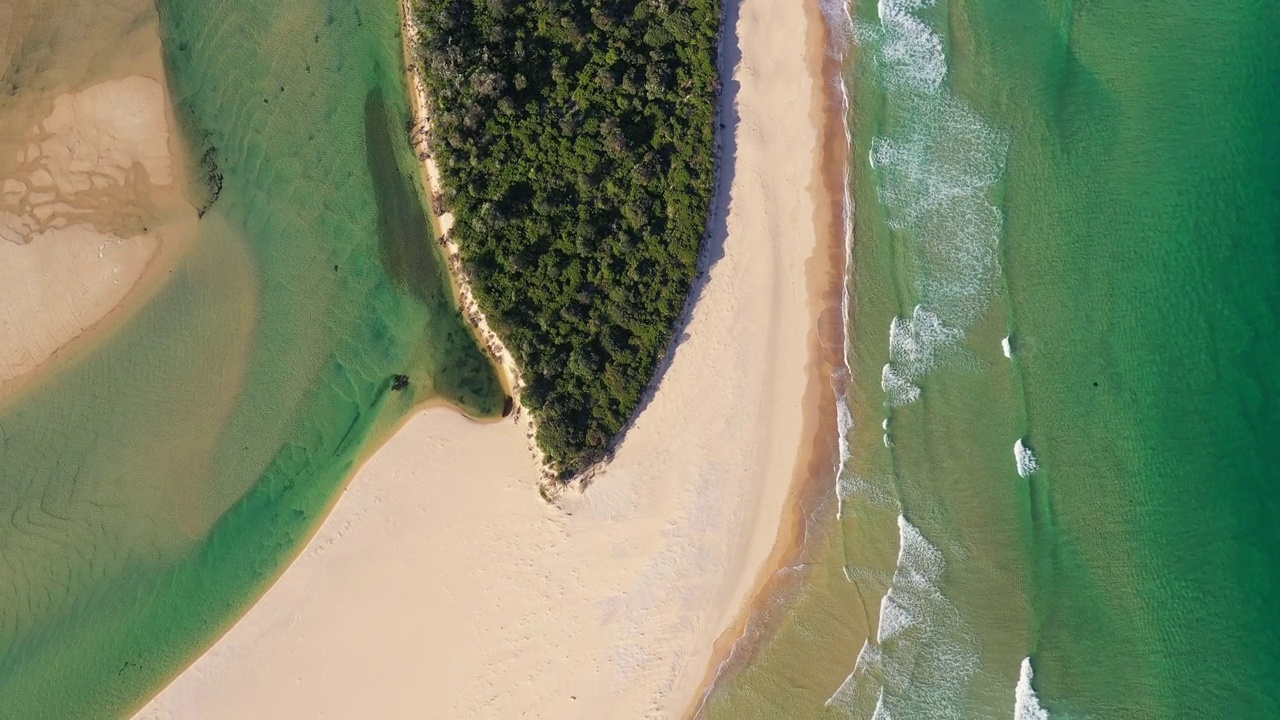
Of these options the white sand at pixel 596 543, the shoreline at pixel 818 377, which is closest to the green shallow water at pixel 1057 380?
the shoreline at pixel 818 377

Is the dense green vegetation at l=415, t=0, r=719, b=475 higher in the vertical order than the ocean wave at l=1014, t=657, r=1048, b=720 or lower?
higher

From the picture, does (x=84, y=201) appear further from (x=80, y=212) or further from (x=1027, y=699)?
(x=1027, y=699)

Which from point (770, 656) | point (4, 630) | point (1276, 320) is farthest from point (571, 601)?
point (1276, 320)

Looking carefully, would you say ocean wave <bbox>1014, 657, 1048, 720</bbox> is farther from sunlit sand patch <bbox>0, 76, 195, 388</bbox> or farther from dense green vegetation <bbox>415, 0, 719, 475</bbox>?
sunlit sand patch <bbox>0, 76, 195, 388</bbox>

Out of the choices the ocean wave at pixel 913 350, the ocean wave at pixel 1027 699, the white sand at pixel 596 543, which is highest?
the ocean wave at pixel 913 350

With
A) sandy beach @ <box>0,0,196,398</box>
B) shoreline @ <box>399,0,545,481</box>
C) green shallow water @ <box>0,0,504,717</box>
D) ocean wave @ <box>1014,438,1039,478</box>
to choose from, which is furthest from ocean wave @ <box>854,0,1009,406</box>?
sandy beach @ <box>0,0,196,398</box>

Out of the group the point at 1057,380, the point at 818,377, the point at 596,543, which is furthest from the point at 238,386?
the point at 1057,380

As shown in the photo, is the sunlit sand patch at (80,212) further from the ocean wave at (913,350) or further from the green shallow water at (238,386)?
the ocean wave at (913,350)
